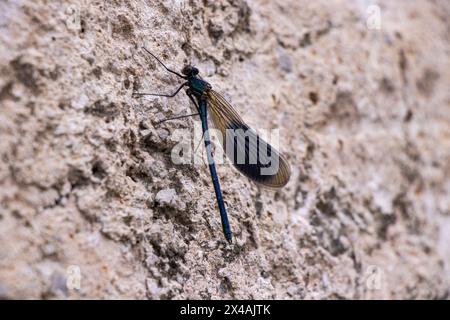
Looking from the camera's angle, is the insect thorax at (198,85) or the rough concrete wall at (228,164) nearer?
the rough concrete wall at (228,164)

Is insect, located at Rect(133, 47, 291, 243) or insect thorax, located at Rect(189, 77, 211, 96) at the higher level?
insect thorax, located at Rect(189, 77, 211, 96)

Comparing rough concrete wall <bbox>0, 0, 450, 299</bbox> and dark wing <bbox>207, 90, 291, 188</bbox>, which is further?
dark wing <bbox>207, 90, 291, 188</bbox>

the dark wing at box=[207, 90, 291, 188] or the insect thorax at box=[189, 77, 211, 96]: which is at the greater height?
the insect thorax at box=[189, 77, 211, 96]

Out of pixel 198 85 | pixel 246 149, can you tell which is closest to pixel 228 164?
pixel 246 149

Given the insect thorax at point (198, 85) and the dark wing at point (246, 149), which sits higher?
the insect thorax at point (198, 85)

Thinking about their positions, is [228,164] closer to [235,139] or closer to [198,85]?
[235,139]
